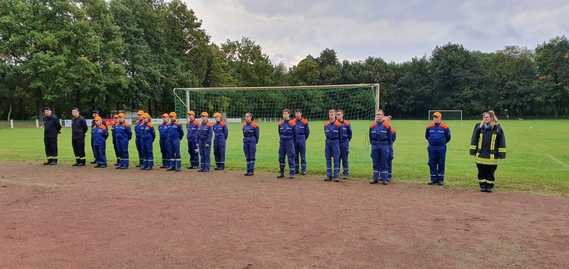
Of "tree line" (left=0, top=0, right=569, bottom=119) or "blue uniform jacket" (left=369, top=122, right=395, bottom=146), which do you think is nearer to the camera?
"blue uniform jacket" (left=369, top=122, right=395, bottom=146)

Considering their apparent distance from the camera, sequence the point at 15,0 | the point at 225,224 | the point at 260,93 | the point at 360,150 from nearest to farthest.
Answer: the point at 225,224
the point at 360,150
the point at 260,93
the point at 15,0

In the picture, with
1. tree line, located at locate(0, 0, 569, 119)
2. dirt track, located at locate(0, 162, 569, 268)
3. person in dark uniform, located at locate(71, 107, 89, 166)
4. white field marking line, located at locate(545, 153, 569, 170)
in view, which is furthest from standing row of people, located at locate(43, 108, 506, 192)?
tree line, located at locate(0, 0, 569, 119)

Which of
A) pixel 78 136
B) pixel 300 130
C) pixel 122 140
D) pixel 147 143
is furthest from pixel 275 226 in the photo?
pixel 78 136

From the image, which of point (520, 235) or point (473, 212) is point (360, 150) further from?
point (520, 235)

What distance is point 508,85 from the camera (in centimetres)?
6906

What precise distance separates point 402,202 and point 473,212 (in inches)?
51.3

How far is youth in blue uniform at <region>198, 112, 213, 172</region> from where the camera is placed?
12.6 m

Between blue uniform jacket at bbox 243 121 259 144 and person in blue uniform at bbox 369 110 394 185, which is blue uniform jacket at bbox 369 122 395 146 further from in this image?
blue uniform jacket at bbox 243 121 259 144

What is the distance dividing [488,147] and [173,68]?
167 feet

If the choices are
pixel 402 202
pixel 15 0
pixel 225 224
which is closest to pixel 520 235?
pixel 402 202

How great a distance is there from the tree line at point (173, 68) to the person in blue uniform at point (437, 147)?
28.6 feet

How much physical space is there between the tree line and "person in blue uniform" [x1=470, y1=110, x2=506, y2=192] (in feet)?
31.5

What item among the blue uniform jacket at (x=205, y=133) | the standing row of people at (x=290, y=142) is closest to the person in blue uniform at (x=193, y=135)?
the standing row of people at (x=290, y=142)

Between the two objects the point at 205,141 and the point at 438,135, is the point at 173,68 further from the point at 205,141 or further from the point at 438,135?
the point at 438,135
